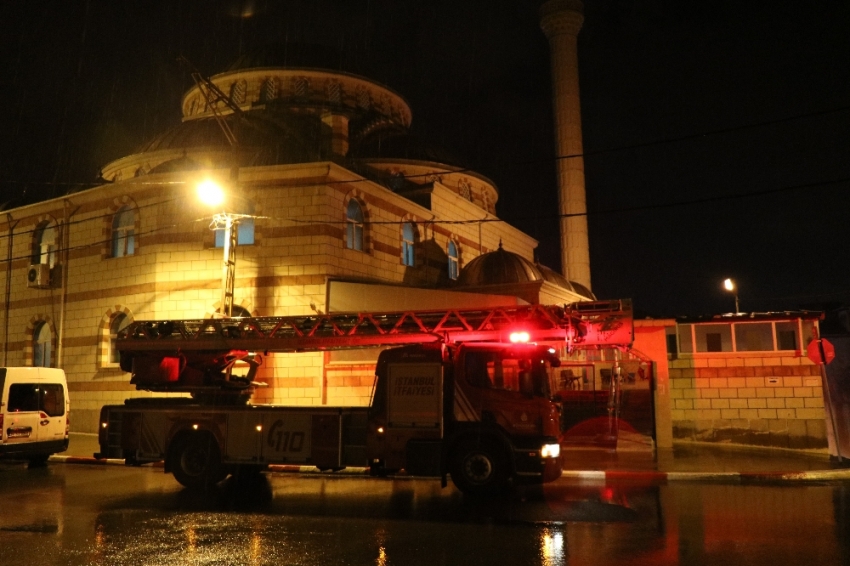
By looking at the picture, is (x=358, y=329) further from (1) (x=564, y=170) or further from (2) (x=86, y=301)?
(1) (x=564, y=170)

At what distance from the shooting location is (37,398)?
50.8 ft

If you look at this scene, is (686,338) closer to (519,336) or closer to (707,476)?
(707,476)

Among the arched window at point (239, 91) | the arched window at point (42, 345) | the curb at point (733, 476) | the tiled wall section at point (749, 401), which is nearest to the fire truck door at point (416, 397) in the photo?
the curb at point (733, 476)

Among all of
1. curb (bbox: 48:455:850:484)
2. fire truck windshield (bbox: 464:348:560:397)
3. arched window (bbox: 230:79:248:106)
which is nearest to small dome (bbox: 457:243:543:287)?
curb (bbox: 48:455:850:484)

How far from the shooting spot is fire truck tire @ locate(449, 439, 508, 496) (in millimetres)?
10969

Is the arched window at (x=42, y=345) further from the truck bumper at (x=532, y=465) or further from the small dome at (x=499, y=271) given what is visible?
the truck bumper at (x=532, y=465)

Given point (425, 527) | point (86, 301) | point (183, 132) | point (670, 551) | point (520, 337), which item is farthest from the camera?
point (183, 132)

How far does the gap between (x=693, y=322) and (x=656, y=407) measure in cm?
244

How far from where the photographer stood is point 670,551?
24.6 ft

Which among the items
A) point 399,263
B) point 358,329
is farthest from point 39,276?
point 358,329

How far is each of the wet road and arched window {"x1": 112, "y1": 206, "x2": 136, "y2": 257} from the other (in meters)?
11.8

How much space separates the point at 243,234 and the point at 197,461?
10598 millimetres

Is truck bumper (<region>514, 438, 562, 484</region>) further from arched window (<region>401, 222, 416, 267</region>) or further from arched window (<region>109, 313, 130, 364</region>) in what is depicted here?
arched window (<region>109, 313, 130, 364</region>)

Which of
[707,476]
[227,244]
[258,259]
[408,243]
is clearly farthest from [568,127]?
[707,476]
